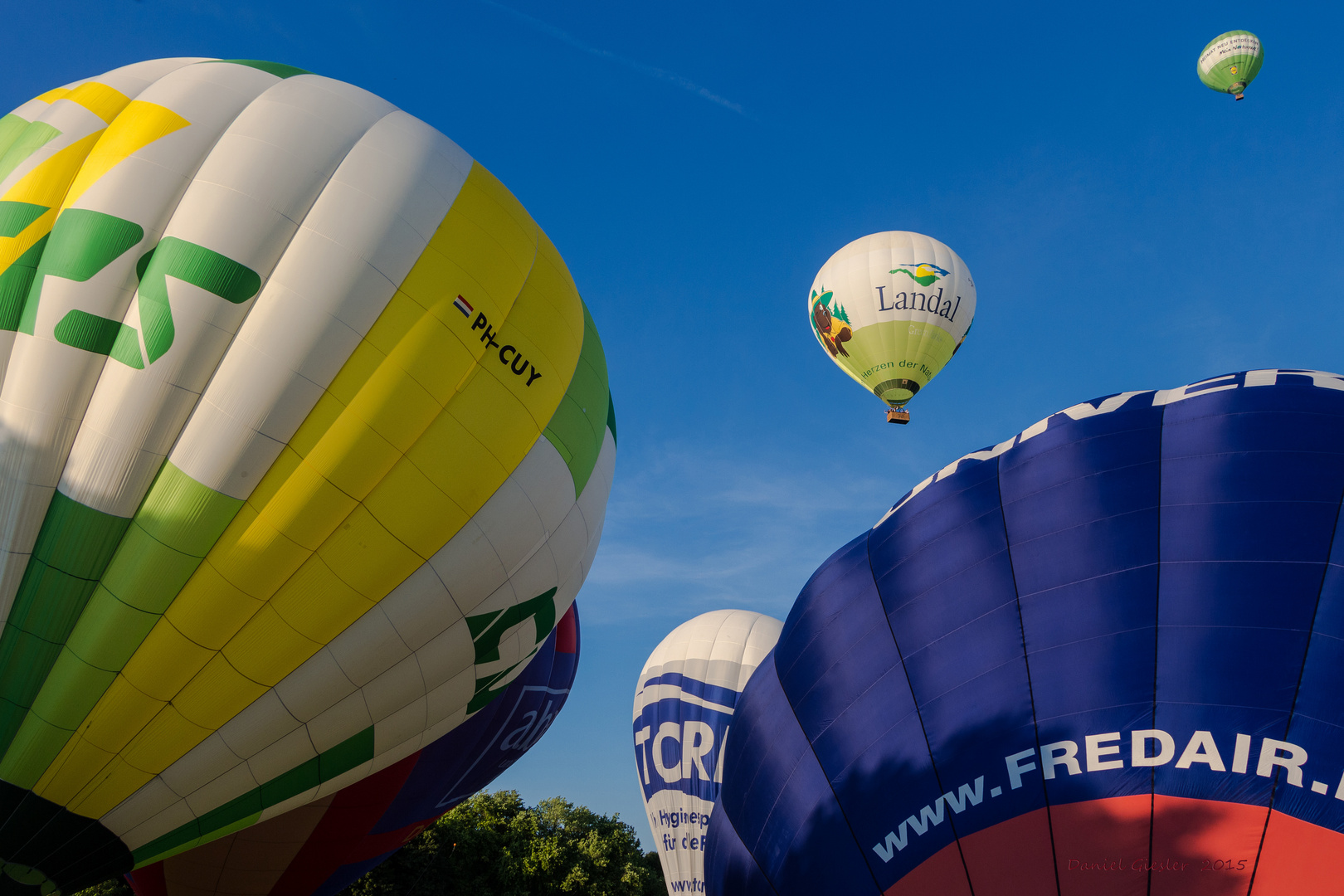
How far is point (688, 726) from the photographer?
15102 mm

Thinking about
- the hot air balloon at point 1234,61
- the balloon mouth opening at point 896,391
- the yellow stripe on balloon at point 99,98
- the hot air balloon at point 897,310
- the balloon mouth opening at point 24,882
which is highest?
the hot air balloon at point 1234,61

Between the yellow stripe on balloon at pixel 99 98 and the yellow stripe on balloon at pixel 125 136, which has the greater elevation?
the yellow stripe on balloon at pixel 99 98

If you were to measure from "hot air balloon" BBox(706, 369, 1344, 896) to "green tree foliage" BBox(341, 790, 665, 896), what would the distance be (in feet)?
58.9

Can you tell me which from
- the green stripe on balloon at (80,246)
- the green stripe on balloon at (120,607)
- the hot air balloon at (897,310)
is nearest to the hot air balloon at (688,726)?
the hot air balloon at (897,310)

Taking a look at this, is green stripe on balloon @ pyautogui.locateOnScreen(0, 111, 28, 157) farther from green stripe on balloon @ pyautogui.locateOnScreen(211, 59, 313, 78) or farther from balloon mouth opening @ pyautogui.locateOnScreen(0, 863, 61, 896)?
balloon mouth opening @ pyautogui.locateOnScreen(0, 863, 61, 896)

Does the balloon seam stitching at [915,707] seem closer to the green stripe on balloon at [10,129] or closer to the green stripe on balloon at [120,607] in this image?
the green stripe on balloon at [120,607]

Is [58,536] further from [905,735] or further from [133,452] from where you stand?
[905,735]

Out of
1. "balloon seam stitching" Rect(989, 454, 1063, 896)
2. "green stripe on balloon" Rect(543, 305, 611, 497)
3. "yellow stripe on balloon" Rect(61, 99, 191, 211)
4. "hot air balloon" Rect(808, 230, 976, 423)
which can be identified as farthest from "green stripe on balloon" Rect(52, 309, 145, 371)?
"hot air balloon" Rect(808, 230, 976, 423)

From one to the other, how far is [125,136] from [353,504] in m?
3.28

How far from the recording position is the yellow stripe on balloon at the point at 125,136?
6441 millimetres

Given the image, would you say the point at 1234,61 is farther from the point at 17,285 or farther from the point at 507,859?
the point at 17,285

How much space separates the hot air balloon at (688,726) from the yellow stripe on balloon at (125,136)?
11.6 meters

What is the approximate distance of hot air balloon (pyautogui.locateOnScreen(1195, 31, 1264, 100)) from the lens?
29844mm

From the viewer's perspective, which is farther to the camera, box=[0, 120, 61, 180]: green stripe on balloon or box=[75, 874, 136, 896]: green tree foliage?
box=[75, 874, 136, 896]: green tree foliage
